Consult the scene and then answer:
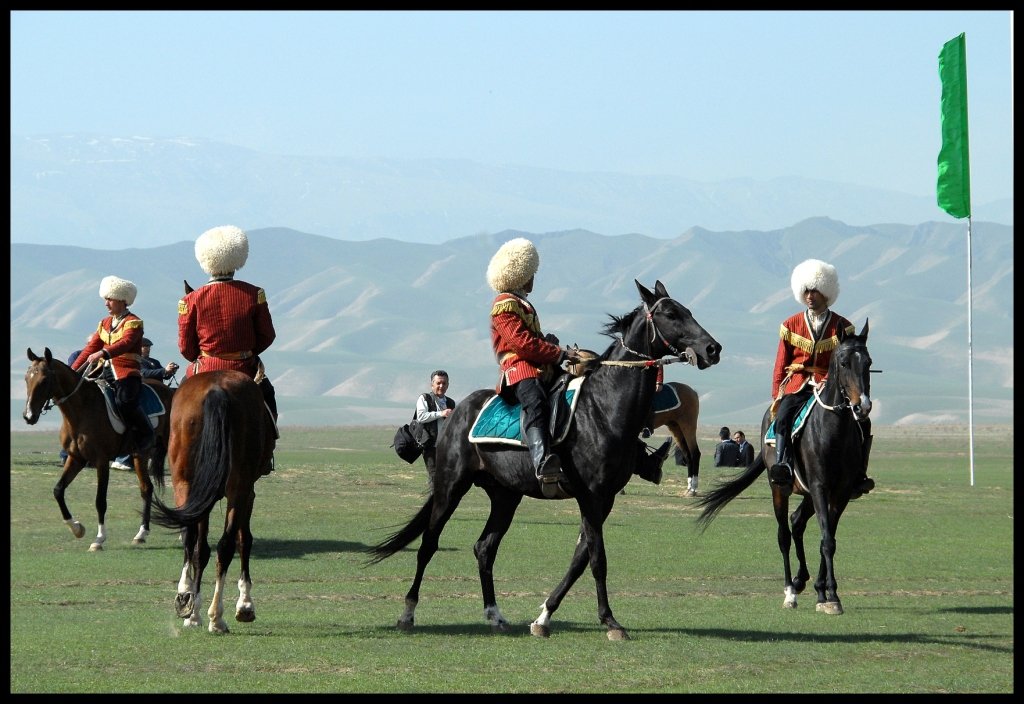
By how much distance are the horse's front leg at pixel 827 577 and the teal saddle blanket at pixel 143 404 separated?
883cm

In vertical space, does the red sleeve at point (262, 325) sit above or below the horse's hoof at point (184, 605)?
above

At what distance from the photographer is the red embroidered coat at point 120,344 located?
61.7 ft

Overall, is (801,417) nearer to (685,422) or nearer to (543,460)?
(543,460)

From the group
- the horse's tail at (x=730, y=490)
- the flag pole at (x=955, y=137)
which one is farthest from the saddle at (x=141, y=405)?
the flag pole at (x=955, y=137)

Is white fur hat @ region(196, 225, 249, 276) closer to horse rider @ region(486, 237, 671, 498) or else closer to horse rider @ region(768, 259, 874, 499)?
horse rider @ region(486, 237, 671, 498)

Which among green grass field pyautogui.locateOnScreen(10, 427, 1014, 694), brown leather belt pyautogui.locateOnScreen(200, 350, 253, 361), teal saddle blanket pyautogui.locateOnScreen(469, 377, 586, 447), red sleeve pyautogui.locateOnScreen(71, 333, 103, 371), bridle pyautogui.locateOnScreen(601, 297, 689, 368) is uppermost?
red sleeve pyautogui.locateOnScreen(71, 333, 103, 371)

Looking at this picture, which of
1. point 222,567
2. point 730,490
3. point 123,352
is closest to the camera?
point 222,567

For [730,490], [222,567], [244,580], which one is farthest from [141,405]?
[222,567]

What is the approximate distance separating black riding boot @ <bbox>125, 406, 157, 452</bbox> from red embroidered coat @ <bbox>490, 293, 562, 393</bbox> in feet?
25.9

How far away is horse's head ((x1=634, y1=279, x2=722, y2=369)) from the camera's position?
12578mm

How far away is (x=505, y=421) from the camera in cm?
1324

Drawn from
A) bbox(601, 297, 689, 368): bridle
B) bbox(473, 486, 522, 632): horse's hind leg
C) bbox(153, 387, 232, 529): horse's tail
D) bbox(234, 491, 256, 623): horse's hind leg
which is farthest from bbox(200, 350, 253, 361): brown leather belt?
bbox(601, 297, 689, 368): bridle

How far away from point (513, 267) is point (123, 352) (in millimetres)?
7264

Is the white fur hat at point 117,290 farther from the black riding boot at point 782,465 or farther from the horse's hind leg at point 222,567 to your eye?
the black riding boot at point 782,465
